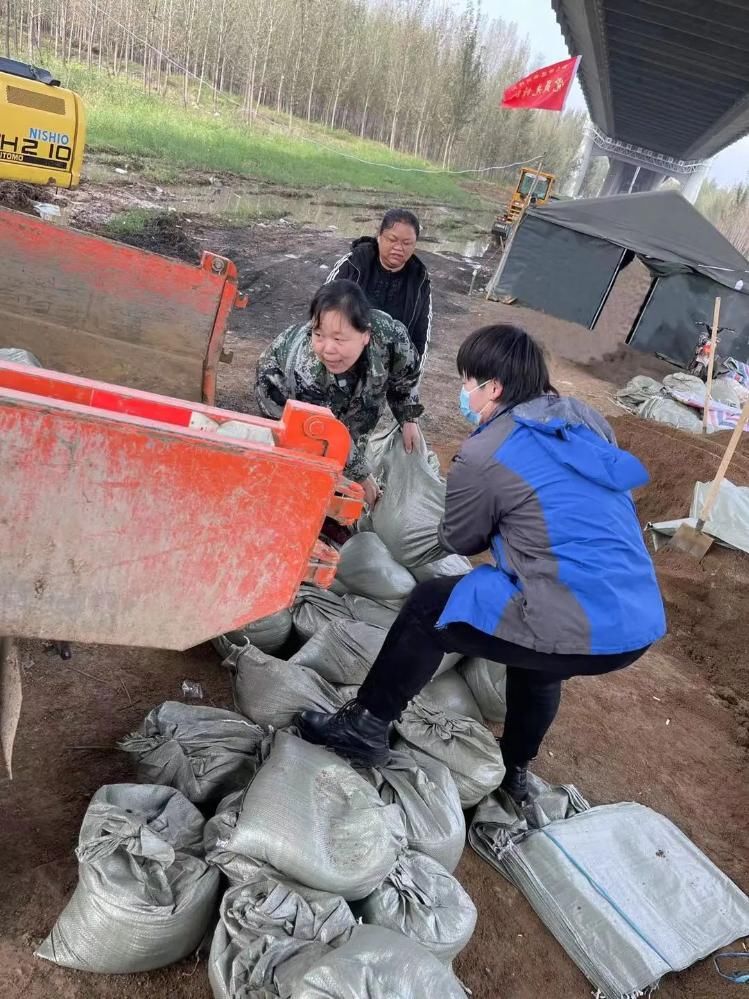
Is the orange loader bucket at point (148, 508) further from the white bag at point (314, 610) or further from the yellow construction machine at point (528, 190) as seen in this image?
the yellow construction machine at point (528, 190)

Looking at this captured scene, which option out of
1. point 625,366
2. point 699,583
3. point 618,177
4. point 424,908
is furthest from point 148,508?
point 618,177

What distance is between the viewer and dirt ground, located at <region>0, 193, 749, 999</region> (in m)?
1.69

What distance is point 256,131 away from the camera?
20547mm

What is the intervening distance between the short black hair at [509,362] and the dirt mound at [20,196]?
728 centimetres

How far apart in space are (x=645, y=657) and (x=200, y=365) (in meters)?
2.54

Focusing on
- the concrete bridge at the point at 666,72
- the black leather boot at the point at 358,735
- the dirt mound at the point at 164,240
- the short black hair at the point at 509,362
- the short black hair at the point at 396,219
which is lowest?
the dirt mound at the point at 164,240

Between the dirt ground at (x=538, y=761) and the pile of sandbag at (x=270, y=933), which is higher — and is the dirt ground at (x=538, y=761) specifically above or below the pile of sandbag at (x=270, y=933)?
below

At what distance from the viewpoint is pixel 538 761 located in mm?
2682

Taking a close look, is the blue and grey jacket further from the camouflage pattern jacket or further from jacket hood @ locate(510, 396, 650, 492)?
the camouflage pattern jacket

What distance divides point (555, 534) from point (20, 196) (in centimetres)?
842

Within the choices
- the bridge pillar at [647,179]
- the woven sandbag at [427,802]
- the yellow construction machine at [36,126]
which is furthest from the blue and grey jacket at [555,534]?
the bridge pillar at [647,179]

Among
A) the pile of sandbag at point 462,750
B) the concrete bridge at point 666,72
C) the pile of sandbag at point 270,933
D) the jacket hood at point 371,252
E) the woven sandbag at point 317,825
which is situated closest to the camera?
the pile of sandbag at point 270,933

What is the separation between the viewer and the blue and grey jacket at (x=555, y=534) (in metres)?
1.69

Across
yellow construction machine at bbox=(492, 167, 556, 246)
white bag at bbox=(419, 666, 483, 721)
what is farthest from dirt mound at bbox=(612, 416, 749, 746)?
yellow construction machine at bbox=(492, 167, 556, 246)
